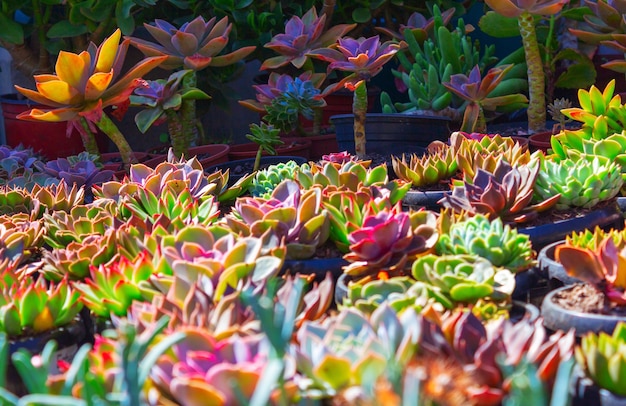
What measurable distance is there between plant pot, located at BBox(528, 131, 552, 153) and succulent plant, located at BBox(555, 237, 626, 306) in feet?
3.88

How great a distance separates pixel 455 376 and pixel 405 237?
431mm

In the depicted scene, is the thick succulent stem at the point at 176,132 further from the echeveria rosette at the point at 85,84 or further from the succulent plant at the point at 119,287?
the succulent plant at the point at 119,287

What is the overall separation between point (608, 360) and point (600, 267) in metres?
0.23

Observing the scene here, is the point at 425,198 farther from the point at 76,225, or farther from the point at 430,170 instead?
the point at 76,225

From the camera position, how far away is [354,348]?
74 cm

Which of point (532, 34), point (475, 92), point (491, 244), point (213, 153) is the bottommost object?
point (213, 153)

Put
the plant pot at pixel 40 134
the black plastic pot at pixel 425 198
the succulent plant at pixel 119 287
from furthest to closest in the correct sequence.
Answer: the plant pot at pixel 40 134 → the black plastic pot at pixel 425 198 → the succulent plant at pixel 119 287

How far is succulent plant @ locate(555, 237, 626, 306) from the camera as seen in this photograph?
941 mm

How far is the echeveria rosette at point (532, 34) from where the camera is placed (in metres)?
2.16

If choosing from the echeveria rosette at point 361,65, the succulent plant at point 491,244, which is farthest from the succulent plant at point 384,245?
the echeveria rosette at point 361,65

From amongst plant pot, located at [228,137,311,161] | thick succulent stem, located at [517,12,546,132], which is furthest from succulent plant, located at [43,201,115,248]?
thick succulent stem, located at [517,12,546,132]

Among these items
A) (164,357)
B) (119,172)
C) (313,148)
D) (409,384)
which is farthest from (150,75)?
(409,384)

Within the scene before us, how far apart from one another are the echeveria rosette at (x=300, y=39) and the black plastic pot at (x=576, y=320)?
174 cm

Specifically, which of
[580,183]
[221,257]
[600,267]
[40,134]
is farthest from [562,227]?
[40,134]
